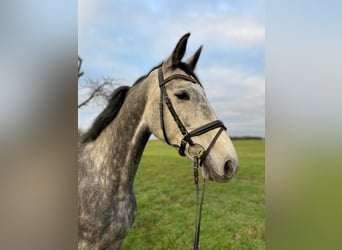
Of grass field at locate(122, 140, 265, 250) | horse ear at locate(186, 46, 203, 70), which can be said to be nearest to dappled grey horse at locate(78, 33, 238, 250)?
horse ear at locate(186, 46, 203, 70)

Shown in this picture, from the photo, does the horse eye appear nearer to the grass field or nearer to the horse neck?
the horse neck

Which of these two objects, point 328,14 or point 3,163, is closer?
point 3,163

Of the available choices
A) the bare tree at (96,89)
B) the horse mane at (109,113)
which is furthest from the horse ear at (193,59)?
the bare tree at (96,89)

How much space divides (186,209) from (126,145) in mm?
1111

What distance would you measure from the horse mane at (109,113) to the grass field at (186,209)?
66 centimetres

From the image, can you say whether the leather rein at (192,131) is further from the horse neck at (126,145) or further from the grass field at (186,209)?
the grass field at (186,209)

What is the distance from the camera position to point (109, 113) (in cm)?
119

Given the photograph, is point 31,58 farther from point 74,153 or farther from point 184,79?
point 184,79

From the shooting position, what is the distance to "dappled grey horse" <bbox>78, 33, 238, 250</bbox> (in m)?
0.98

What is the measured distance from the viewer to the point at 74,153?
1.59 feet

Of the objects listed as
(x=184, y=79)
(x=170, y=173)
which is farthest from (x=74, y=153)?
(x=170, y=173)

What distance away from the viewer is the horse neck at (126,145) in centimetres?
113

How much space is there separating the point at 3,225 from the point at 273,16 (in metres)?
0.77

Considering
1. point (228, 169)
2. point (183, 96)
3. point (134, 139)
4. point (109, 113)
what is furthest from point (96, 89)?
point (228, 169)
